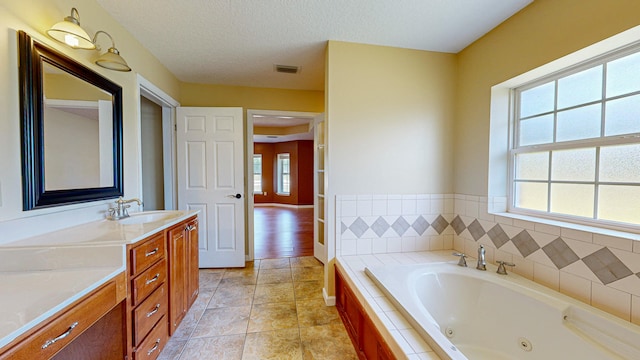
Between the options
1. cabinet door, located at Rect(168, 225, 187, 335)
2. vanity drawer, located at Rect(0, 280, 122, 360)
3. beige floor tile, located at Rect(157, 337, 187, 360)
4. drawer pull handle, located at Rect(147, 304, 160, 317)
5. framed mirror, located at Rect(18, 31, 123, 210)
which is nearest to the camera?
vanity drawer, located at Rect(0, 280, 122, 360)

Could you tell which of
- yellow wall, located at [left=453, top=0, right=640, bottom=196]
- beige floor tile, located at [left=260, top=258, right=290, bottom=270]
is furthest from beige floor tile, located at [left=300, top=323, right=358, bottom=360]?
yellow wall, located at [left=453, top=0, right=640, bottom=196]

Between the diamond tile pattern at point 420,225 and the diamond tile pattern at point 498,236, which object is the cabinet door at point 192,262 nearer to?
the diamond tile pattern at point 420,225

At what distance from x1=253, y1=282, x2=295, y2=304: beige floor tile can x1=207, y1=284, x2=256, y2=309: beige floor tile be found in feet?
0.22

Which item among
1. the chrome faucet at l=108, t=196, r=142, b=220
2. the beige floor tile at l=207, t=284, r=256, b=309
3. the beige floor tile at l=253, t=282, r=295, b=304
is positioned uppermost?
the chrome faucet at l=108, t=196, r=142, b=220

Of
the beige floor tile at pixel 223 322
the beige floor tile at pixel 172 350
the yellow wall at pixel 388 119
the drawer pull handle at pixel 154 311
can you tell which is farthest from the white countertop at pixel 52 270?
the yellow wall at pixel 388 119

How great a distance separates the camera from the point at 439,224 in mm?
2289

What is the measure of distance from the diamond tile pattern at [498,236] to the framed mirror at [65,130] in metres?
2.86

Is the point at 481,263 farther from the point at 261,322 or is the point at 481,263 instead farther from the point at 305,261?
the point at 305,261

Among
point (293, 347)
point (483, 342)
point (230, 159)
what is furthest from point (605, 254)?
point (230, 159)

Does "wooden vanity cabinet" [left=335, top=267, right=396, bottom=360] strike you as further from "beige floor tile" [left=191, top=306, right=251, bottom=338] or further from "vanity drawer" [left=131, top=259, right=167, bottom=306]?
"vanity drawer" [left=131, top=259, right=167, bottom=306]

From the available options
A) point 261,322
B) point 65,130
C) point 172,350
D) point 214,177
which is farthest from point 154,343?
point 214,177

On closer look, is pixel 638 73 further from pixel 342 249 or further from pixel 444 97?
pixel 342 249

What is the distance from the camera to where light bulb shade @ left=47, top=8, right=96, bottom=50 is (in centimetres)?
119

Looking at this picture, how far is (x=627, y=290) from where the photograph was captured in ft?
3.83
